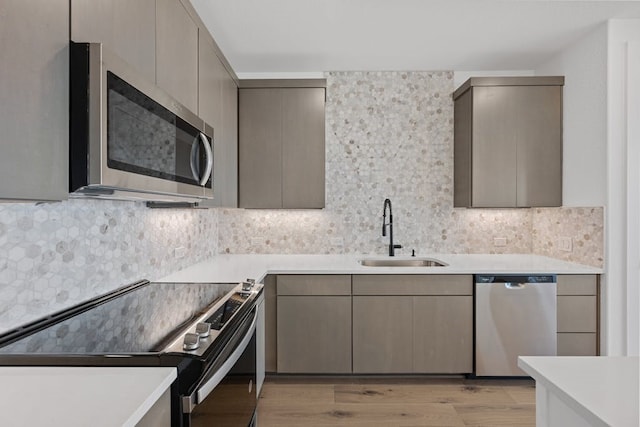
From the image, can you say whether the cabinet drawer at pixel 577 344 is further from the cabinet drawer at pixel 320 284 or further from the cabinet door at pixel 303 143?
the cabinet door at pixel 303 143

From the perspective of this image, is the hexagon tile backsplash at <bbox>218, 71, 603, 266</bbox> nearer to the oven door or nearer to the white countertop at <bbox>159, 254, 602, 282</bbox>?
the white countertop at <bbox>159, 254, 602, 282</bbox>

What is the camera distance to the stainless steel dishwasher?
112 inches

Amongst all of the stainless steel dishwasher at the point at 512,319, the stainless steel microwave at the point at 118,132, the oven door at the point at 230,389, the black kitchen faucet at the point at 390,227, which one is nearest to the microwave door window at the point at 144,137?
the stainless steel microwave at the point at 118,132

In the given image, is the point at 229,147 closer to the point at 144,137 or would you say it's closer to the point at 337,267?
the point at 337,267

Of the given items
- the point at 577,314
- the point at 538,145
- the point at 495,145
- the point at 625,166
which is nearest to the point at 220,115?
the point at 495,145

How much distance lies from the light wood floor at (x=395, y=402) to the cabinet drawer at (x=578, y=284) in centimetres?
70

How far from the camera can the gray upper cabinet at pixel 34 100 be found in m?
0.85

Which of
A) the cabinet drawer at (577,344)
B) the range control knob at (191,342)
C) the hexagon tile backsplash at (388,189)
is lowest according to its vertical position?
the cabinet drawer at (577,344)

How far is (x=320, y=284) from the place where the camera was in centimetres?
292

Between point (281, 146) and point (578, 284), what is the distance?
231 centimetres

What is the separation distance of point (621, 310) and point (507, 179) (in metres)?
1.13

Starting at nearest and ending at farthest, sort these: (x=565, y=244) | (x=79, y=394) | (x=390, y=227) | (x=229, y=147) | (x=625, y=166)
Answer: (x=79, y=394) < (x=625, y=166) < (x=229, y=147) < (x=565, y=244) < (x=390, y=227)

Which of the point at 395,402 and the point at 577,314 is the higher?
the point at 577,314

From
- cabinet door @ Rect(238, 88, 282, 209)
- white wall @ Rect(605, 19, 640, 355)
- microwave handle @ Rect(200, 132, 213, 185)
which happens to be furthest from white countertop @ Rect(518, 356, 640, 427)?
cabinet door @ Rect(238, 88, 282, 209)
